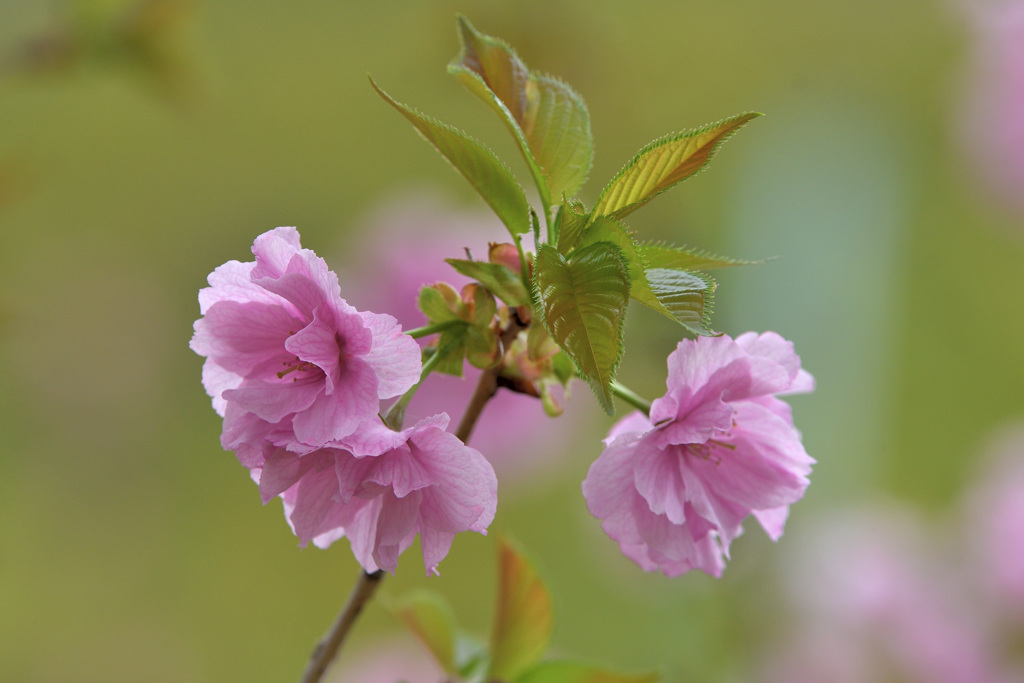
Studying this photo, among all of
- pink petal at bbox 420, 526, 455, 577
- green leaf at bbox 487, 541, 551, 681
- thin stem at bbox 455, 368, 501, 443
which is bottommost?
green leaf at bbox 487, 541, 551, 681

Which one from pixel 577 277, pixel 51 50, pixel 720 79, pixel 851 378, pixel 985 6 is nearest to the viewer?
pixel 577 277

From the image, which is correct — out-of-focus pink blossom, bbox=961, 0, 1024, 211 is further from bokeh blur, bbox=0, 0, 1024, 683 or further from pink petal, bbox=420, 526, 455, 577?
pink petal, bbox=420, 526, 455, 577

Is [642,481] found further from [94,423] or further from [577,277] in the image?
[94,423]

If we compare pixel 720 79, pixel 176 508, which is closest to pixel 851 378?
pixel 720 79

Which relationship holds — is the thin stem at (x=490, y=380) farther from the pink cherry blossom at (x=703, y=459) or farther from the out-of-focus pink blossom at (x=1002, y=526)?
the out-of-focus pink blossom at (x=1002, y=526)

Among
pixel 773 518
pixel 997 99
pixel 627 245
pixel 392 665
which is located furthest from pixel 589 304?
pixel 997 99

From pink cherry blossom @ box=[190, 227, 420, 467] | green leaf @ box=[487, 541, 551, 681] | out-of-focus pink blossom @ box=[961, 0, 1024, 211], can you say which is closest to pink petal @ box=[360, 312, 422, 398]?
pink cherry blossom @ box=[190, 227, 420, 467]

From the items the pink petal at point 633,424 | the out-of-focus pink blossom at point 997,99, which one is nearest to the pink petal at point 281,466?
the pink petal at point 633,424
